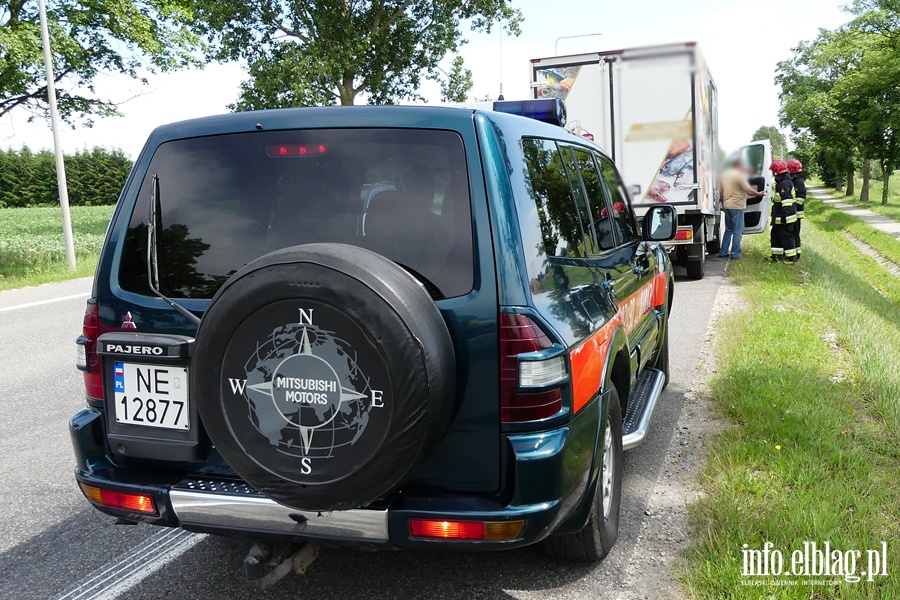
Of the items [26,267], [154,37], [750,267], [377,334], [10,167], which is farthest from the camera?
[10,167]

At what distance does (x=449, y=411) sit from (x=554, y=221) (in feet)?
3.15

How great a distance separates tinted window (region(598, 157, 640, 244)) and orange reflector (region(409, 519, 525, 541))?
2.12 metres

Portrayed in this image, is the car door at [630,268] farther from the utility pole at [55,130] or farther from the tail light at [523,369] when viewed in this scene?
the utility pole at [55,130]

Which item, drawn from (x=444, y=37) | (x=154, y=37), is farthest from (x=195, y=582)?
(x=444, y=37)

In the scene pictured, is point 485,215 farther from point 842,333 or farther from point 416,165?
point 842,333

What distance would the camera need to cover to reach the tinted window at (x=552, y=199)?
2912 mm

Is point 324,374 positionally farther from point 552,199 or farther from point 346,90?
point 346,90

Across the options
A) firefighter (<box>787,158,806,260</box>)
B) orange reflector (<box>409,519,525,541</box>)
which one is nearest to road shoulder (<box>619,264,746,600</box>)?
orange reflector (<box>409,519,525,541</box>)

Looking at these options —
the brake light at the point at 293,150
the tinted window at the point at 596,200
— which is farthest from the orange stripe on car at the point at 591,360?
the brake light at the point at 293,150

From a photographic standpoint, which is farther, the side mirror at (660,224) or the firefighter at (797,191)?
the firefighter at (797,191)

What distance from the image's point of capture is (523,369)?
2490 millimetres

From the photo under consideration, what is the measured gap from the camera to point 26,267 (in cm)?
1569

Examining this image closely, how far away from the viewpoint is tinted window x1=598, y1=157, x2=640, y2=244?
14.1ft

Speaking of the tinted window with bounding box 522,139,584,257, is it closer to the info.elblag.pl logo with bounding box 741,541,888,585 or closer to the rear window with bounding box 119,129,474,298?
the rear window with bounding box 119,129,474,298
